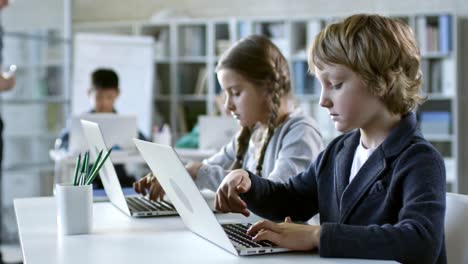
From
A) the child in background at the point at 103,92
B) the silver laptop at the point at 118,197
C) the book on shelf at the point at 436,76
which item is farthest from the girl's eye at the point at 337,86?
the book on shelf at the point at 436,76

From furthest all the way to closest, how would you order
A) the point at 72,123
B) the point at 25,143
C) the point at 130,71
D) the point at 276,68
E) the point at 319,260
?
the point at 130,71, the point at 25,143, the point at 72,123, the point at 276,68, the point at 319,260

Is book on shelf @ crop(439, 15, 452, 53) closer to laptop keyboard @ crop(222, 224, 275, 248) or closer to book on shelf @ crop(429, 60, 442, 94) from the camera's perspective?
book on shelf @ crop(429, 60, 442, 94)

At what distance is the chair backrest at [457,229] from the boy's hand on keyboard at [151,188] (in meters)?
0.70

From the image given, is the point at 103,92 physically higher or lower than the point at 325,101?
lower

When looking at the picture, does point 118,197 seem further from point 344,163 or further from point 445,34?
point 445,34

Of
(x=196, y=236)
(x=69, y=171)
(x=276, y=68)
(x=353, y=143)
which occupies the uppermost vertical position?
(x=276, y=68)

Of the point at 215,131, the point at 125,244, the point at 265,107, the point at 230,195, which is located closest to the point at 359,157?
the point at 230,195

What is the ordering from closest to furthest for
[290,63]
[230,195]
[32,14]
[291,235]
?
[291,235] → [230,195] → [32,14] → [290,63]

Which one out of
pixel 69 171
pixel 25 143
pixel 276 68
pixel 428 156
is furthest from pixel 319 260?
pixel 25 143

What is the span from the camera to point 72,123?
3.78m

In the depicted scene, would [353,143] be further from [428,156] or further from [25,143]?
[25,143]

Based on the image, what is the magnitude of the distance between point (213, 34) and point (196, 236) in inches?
185

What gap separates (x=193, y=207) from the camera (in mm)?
1258

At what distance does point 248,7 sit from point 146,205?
4.57 m
